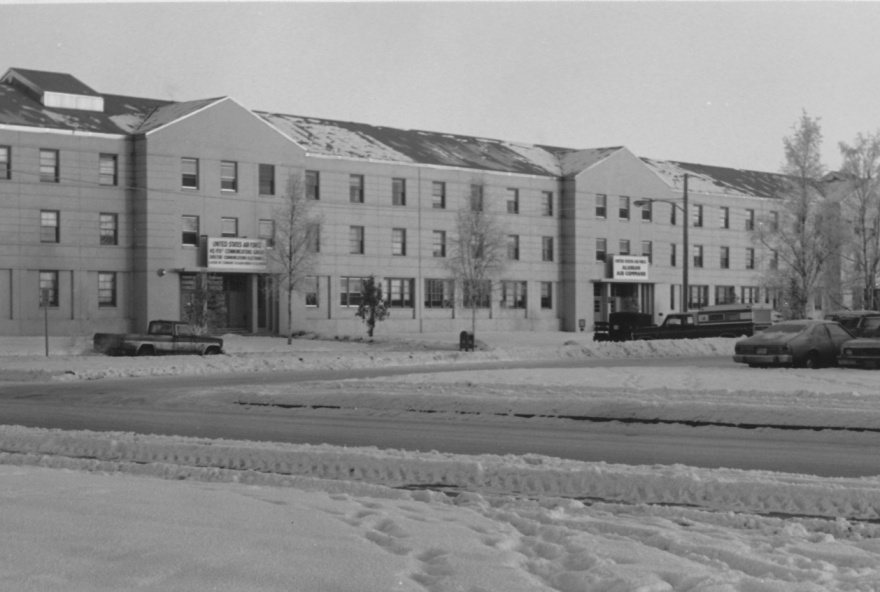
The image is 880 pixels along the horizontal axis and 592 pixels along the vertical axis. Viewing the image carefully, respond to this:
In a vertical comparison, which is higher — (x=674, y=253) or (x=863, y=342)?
(x=674, y=253)

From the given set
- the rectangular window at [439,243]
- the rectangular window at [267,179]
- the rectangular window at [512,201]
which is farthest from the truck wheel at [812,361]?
the rectangular window at [512,201]

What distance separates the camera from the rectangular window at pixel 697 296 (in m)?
77.4

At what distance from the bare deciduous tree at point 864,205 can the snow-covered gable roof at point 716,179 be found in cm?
1906

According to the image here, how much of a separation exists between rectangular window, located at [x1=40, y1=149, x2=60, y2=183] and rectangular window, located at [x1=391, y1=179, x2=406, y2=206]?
18.3 metres

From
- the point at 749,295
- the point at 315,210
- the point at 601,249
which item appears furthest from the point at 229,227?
the point at 749,295

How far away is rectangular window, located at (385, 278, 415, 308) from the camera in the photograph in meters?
62.9

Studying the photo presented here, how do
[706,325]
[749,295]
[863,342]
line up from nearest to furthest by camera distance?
[863,342] < [706,325] < [749,295]

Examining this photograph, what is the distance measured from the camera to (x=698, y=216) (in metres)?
78.0

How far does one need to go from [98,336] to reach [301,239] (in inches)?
533

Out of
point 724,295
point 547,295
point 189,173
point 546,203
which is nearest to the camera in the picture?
point 189,173

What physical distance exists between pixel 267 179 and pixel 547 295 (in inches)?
803

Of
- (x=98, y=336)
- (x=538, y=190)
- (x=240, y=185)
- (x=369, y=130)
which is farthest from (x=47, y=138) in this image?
(x=538, y=190)

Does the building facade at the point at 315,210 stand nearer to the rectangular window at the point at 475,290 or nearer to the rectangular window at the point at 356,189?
the rectangular window at the point at 356,189

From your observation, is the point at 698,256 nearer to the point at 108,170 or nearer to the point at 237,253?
the point at 237,253
